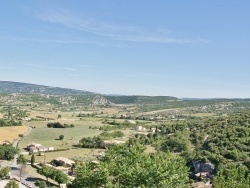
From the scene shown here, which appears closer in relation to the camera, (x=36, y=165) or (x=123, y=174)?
(x=123, y=174)

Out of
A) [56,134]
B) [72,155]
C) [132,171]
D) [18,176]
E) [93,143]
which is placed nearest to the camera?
[132,171]

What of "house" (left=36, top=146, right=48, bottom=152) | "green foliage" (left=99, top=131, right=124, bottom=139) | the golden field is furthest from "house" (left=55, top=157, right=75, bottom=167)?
"green foliage" (left=99, top=131, right=124, bottom=139)

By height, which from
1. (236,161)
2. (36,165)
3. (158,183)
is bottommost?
(36,165)

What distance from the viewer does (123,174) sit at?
24.5 m

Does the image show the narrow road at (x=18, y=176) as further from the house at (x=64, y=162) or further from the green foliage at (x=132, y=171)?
the green foliage at (x=132, y=171)

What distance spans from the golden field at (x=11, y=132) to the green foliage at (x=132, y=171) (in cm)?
8631

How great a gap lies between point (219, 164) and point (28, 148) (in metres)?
52.8

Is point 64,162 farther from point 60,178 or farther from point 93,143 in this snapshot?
point 93,143

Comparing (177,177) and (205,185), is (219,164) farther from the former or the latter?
(177,177)

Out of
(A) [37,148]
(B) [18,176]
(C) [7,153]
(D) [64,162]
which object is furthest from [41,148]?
(B) [18,176]

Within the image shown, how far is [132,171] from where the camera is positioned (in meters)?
24.0

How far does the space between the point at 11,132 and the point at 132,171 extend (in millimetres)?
109189

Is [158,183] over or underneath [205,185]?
over

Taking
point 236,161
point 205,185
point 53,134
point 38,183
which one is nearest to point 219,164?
point 236,161
